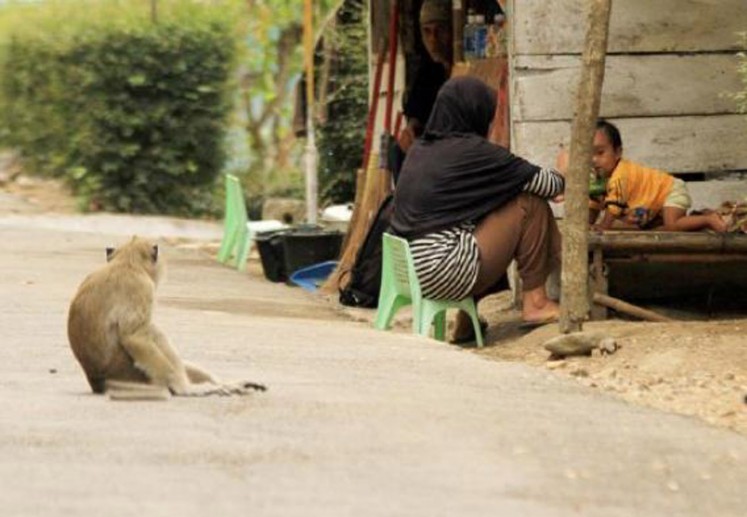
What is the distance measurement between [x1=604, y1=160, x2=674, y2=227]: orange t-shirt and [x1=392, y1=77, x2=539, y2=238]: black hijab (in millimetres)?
632

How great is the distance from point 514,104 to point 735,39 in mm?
1611

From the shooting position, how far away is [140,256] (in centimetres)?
853

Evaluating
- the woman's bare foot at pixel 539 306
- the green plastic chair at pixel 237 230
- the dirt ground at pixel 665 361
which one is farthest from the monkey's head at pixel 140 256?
the green plastic chair at pixel 237 230

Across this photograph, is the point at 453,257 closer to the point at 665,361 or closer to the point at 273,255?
the point at 665,361

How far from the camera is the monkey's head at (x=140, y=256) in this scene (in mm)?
8508

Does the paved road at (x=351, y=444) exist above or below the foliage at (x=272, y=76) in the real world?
above

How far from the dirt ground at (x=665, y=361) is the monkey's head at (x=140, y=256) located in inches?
91.4

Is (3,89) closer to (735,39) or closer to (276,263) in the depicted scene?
(276,263)

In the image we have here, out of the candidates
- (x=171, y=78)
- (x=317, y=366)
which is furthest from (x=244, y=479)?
(x=171, y=78)

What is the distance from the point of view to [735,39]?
13914 mm

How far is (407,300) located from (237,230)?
670 cm

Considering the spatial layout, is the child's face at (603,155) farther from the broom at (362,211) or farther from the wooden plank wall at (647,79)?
the broom at (362,211)

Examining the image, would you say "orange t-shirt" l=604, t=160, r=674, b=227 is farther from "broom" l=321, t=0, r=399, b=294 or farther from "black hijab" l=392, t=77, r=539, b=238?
"broom" l=321, t=0, r=399, b=294

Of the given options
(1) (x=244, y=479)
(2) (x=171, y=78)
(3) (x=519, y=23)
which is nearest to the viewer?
(1) (x=244, y=479)
